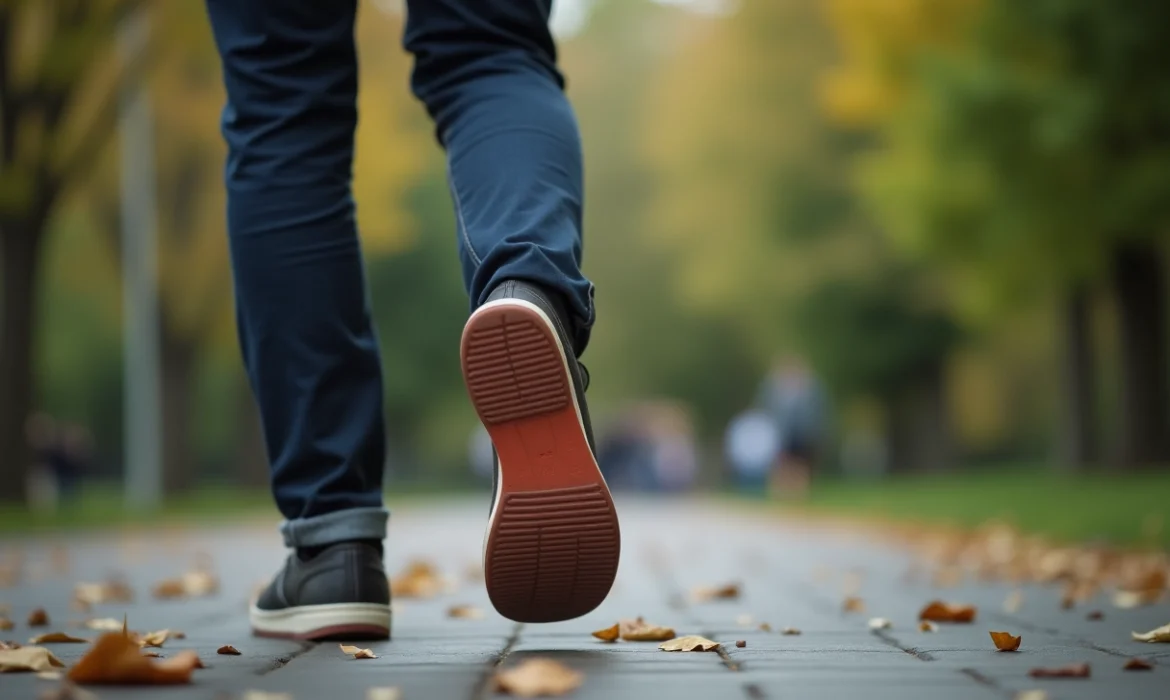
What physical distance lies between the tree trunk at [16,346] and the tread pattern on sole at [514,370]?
12.2m

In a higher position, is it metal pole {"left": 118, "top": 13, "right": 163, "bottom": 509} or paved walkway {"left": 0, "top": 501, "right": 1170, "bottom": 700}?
metal pole {"left": 118, "top": 13, "right": 163, "bottom": 509}

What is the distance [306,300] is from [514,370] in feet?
2.20

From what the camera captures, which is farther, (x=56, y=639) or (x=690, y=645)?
(x=56, y=639)

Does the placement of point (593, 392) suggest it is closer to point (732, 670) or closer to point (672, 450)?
point (672, 450)

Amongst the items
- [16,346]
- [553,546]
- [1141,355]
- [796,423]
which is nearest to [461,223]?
[553,546]

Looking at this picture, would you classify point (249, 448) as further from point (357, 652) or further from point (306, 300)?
point (357, 652)

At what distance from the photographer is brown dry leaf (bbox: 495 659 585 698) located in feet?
7.49

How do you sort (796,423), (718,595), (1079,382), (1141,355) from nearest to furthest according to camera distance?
(718,595) < (1141,355) < (1079,382) < (796,423)

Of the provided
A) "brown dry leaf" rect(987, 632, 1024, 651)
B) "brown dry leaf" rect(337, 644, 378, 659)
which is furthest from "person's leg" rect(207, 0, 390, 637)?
"brown dry leaf" rect(987, 632, 1024, 651)

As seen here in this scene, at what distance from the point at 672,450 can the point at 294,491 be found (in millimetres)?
24304

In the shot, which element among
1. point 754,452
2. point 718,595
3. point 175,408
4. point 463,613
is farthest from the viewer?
point 754,452

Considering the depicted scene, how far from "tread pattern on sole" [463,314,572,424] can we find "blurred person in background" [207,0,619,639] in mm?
195

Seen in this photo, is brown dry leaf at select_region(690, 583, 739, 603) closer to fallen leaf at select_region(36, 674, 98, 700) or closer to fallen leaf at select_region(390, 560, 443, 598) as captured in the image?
fallen leaf at select_region(390, 560, 443, 598)

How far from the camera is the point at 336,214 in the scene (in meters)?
3.19
